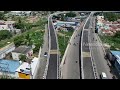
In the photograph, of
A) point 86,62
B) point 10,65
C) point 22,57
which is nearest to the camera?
point 10,65

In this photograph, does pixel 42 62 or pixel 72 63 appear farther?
pixel 72 63

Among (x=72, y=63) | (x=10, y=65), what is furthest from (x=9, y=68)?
(x=72, y=63)

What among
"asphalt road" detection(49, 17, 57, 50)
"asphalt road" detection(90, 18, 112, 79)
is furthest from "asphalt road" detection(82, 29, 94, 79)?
"asphalt road" detection(49, 17, 57, 50)

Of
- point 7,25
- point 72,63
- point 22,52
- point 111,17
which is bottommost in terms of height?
point 72,63

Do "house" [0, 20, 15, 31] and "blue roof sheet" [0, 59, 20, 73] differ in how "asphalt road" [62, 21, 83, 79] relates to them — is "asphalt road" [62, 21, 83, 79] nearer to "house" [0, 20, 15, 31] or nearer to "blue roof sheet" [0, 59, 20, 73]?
"blue roof sheet" [0, 59, 20, 73]

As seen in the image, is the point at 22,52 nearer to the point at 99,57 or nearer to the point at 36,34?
the point at 99,57

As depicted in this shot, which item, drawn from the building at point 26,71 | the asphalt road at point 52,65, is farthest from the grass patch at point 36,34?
the building at point 26,71

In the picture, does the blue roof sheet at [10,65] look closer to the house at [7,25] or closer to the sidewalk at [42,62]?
the sidewalk at [42,62]
